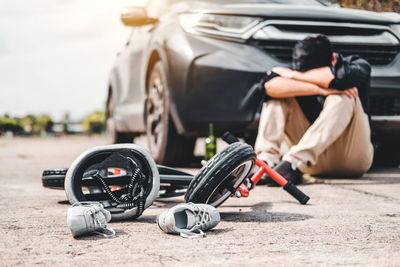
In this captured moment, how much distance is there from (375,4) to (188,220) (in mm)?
3510

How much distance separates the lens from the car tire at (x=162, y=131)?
4891 millimetres

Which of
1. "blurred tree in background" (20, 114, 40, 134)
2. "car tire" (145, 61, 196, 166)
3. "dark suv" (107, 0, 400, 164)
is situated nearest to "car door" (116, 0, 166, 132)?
"car tire" (145, 61, 196, 166)

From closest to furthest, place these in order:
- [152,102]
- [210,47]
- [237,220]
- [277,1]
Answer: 1. [237,220]
2. [210,47]
3. [277,1]
4. [152,102]

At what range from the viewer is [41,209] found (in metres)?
2.89

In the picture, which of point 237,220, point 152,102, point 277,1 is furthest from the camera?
point 152,102

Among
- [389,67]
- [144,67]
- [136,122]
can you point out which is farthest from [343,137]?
[136,122]

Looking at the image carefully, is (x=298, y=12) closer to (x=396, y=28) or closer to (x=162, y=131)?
(x=396, y=28)

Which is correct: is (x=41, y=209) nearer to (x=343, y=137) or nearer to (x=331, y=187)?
(x=331, y=187)

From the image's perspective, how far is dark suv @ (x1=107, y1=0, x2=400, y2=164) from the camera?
4.36 metres

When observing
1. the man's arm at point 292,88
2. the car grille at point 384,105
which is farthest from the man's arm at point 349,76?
the car grille at point 384,105

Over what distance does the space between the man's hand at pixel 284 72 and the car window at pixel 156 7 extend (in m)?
1.54

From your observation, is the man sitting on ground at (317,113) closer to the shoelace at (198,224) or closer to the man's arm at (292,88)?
the man's arm at (292,88)

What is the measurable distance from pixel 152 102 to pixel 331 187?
2.15 meters

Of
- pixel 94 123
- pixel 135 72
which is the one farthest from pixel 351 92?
pixel 94 123
